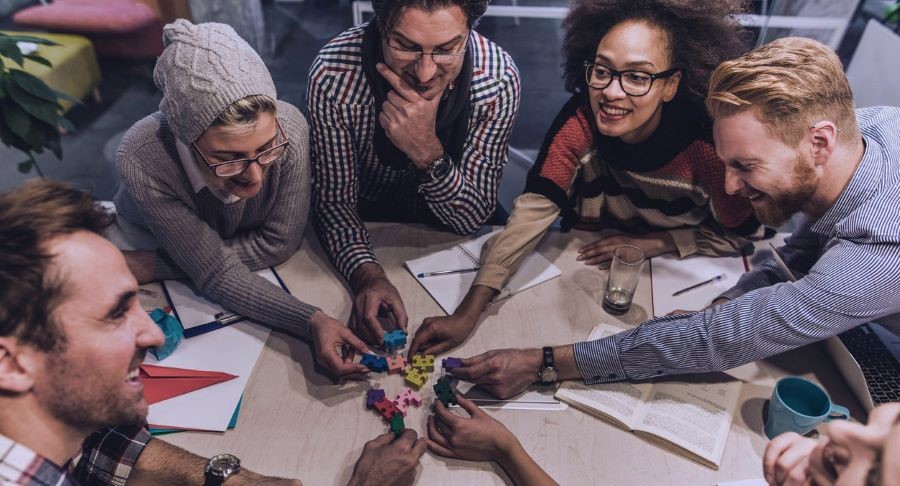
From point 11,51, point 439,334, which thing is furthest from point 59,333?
point 11,51

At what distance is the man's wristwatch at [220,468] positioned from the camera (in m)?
1.24

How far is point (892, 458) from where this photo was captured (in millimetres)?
710

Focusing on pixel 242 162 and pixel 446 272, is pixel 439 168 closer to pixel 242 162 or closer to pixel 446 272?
pixel 446 272

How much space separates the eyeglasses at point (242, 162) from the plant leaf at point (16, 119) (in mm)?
1307

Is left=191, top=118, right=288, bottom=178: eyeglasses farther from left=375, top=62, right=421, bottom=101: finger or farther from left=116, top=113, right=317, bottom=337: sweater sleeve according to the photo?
left=375, top=62, right=421, bottom=101: finger

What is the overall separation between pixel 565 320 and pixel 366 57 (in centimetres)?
94

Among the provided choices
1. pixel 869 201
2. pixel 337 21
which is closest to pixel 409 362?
pixel 869 201

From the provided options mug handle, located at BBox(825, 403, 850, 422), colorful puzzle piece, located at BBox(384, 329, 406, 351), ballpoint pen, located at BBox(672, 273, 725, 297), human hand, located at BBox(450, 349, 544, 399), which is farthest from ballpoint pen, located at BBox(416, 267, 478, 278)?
mug handle, located at BBox(825, 403, 850, 422)

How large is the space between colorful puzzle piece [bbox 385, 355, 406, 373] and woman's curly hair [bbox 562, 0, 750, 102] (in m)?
1.07

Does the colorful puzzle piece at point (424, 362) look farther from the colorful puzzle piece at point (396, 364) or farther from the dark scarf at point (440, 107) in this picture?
the dark scarf at point (440, 107)

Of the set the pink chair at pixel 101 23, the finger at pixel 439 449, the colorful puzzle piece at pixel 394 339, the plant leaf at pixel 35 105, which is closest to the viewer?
the finger at pixel 439 449

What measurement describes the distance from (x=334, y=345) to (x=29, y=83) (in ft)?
5.74

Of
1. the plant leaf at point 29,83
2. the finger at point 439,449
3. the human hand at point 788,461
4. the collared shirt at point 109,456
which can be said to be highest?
the human hand at point 788,461

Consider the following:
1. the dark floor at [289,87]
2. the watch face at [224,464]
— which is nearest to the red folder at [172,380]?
the watch face at [224,464]
